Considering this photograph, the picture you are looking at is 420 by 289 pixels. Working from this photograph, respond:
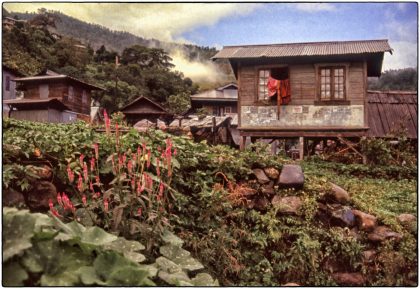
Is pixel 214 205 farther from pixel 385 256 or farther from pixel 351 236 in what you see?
pixel 385 256

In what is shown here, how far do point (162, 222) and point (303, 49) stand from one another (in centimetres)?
1075

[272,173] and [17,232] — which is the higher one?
[272,173]

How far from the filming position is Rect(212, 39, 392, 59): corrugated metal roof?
1236 centimetres

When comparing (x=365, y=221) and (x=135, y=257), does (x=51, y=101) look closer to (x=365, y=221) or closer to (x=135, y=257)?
(x=365, y=221)

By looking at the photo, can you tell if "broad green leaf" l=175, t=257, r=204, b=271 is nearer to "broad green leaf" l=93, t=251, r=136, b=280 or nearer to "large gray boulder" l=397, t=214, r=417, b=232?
"broad green leaf" l=93, t=251, r=136, b=280

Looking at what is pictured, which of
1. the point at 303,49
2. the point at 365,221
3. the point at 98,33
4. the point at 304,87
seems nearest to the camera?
the point at 365,221

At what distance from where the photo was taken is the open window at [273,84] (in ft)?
44.1

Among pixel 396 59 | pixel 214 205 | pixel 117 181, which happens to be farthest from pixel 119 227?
pixel 396 59

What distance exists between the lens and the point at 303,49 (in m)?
13.2

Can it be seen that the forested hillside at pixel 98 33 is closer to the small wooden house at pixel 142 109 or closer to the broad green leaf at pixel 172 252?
the broad green leaf at pixel 172 252

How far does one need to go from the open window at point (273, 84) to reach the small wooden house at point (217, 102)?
20452 mm

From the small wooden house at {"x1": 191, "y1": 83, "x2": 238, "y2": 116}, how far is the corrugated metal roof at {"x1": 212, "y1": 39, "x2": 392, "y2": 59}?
67.1ft

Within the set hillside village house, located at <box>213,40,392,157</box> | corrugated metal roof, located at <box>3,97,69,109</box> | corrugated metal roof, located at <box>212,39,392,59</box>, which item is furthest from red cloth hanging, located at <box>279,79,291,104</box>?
corrugated metal roof, located at <box>3,97,69,109</box>

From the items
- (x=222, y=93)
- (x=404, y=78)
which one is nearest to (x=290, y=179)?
(x=404, y=78)
